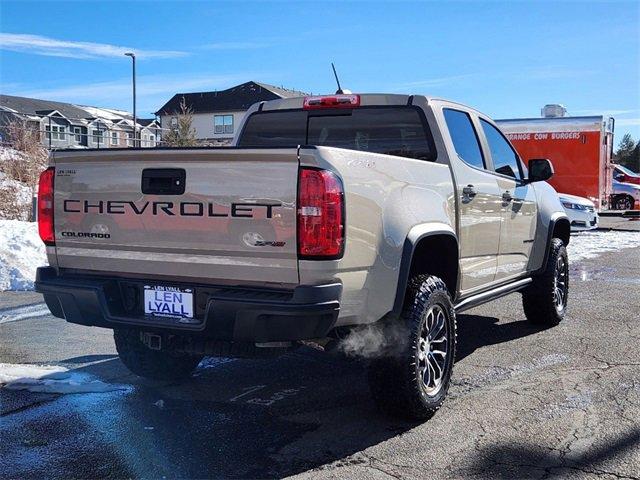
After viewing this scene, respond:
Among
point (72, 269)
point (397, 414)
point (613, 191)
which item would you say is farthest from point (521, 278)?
point (613, 191)

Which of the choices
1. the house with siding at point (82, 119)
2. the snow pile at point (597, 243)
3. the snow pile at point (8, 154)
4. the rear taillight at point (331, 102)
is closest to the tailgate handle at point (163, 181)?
the rear taillight at point (331, 102)

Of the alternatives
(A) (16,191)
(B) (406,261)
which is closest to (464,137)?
(B) (406,261)

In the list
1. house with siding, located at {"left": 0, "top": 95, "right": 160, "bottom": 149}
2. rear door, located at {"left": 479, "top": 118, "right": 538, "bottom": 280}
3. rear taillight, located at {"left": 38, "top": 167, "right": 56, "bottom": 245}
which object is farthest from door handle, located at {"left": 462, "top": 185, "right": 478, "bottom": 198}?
house with siding, located at {"left": 0, "top": 95, "right": 160, "bottom": 149}

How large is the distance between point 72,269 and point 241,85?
62369 mm

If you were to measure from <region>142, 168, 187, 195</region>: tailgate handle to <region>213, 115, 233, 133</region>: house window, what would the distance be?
189 ft

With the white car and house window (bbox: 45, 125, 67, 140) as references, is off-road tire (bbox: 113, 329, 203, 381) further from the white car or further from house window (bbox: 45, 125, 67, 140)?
house window (bbox: 45, 125, 67, 140)

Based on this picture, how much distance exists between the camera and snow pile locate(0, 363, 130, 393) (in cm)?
484

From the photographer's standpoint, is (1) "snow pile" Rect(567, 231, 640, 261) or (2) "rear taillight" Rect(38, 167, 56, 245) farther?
(1) "snow pile" Rect(567, 231, 640, 261)

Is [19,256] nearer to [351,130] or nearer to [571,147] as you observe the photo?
[351,130]

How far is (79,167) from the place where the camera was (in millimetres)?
4117

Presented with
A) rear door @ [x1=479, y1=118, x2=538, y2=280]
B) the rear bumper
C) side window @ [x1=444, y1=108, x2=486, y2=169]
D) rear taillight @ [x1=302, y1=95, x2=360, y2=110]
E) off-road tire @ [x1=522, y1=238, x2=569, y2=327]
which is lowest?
off-road tire @ [x1=522, y1=238, x2=569, y2=327]

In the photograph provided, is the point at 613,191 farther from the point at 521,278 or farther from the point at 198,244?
the point at 198,244

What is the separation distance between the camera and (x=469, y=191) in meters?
4.98

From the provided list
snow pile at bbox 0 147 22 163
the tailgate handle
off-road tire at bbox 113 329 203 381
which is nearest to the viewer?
the tailgate handle
